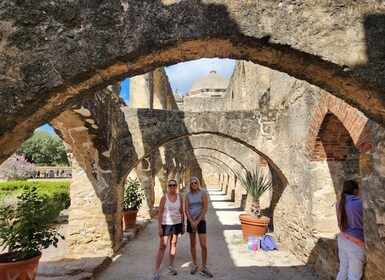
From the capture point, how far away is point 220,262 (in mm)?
5668

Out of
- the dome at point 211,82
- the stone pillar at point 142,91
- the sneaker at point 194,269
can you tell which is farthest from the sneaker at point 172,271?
the dome at point 211,82

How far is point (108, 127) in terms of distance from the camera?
5.80 meters

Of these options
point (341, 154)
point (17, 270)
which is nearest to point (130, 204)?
point (17, 270)

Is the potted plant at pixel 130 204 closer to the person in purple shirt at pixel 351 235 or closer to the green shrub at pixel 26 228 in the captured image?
the green shrub at pixel 26 228

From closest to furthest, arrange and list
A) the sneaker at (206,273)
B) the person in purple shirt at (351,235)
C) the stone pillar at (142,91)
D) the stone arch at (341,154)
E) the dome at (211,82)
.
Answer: the stone arch at (341,154), the person in purple shirt at (351,235), the sneaker at (206,273), the stone pillar at (142,91), the dome at (211,82)

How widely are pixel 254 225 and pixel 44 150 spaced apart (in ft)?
113

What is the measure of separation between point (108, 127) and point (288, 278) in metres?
A: 4.01

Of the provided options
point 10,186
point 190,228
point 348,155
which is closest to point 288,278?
point 190,228

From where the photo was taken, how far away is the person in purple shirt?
11.0 ft

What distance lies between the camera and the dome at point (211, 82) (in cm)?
3409

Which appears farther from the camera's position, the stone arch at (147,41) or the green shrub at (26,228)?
the green shrub at (26,228)

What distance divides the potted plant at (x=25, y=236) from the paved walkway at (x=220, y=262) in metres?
1.74

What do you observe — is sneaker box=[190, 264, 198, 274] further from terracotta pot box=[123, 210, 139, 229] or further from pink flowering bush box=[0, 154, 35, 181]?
pink flowering bush box=[0, 154, 35, 181]

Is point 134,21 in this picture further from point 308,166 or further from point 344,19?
point 308,166
